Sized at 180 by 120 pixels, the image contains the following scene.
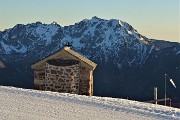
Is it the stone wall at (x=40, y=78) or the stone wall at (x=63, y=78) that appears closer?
the stone wall at (x=63, y=78)

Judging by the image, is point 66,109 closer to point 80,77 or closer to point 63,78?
point 63,78

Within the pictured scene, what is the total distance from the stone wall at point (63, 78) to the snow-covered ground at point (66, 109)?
248 inches

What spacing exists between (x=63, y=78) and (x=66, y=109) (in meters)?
9.37

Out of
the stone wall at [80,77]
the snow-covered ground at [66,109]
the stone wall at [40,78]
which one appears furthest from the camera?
the stone wall at [40,78]

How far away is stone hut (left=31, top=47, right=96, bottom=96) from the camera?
24672 mm

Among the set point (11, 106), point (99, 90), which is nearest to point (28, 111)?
point (11, 106)

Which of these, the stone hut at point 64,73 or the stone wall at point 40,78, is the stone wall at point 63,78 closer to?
the stone hut at point 64,73

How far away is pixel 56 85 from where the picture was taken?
24766 mm

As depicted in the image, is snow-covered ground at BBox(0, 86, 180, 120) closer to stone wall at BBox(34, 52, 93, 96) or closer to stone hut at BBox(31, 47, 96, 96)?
stone hut at BBox(31, 47, 96, 96)

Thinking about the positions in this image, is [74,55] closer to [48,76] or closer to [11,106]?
[48,76]

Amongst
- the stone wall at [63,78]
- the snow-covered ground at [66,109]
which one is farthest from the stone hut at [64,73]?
the snow-covered ground at [66,109]

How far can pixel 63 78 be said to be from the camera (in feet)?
80.8

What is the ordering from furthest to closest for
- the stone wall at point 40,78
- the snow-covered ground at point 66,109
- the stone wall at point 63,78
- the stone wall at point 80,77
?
1. the stone wall at point 40,78
2. the stone wall at point 80,77
3. the stone wall at point 63,78
4. the snow-covered ground at point 66,109

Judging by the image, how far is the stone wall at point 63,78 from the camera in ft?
80.9
